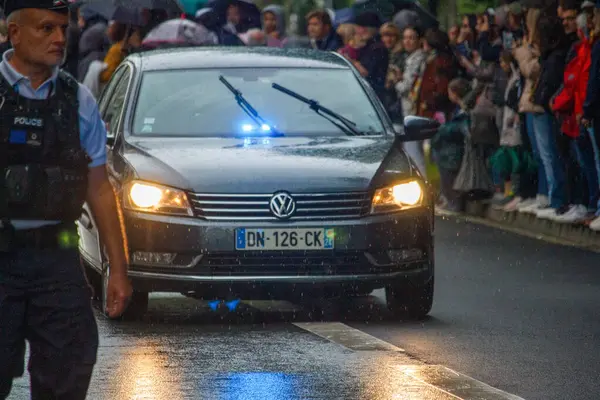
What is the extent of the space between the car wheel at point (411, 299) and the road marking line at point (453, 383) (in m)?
1.97

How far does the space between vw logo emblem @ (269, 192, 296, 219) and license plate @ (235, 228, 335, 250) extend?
0.10 metres

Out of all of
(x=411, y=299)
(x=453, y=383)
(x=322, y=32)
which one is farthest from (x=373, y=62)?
(x=453, y=383)

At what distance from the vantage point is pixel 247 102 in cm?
1164

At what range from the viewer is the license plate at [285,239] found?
10258mm

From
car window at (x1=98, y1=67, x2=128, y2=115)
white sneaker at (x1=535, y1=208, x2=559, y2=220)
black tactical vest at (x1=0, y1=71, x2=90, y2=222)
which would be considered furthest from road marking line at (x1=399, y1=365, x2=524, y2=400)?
white sneaker at (x1=535, y1=208, x2=559, y2=220)

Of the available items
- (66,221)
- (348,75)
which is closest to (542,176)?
(348,75)

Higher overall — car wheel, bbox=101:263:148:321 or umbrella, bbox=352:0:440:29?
umbrella, bbox=352:0:440:29

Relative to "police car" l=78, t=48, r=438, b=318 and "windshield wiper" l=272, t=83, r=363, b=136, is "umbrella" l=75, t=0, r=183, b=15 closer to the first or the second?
"windshield wiper" l=272, t=83, r=363, b=136

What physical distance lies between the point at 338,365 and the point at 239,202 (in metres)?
1.78

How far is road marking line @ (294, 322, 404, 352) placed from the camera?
31.1 ft

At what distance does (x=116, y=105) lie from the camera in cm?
1195

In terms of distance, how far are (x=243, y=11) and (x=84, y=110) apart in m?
19.8

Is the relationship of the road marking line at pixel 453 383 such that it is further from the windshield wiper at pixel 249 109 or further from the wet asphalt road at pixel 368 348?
the windshield wiper at pixel 249 109

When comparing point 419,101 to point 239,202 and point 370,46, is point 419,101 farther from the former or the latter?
point 239,202
